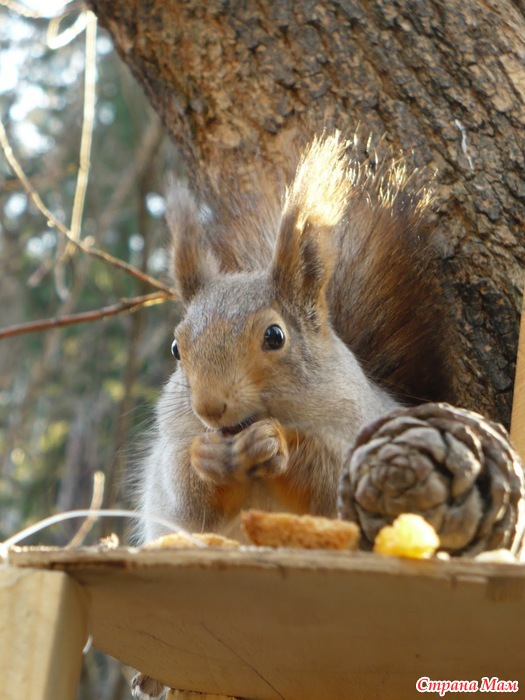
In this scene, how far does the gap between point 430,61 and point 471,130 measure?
14cm

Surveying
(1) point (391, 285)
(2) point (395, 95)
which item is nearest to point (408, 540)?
(1) point (391, 285)

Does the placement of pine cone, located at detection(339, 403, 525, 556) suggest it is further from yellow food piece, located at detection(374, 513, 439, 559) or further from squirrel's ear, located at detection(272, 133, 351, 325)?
squirrel's ear, located at detection(272, 133, 351, 325)

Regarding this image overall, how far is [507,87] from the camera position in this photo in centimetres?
150

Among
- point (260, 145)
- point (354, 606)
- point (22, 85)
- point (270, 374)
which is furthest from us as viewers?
point (22, 85)

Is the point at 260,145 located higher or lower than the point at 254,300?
higher

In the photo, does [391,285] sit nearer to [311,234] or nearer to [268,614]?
[311,234]

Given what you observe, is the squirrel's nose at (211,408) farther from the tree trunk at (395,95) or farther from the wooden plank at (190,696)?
the tree trunk at (395,95)

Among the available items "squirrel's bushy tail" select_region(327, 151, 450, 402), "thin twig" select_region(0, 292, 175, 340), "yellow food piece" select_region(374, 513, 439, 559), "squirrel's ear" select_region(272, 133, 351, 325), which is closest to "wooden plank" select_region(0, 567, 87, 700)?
"yellow food piece" select_region(374, 513, 439, 559)

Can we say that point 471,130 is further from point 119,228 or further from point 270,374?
point 119,228

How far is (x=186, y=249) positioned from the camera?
1.42 meters

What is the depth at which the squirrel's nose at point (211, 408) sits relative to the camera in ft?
3.75

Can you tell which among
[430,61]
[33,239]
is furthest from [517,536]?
[33,239]

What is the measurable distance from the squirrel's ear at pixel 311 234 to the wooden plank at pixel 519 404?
0.87 ft

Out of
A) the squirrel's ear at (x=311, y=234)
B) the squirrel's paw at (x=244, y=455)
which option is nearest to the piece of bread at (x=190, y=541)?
the squirrel's paw at (x=244, y=455)
